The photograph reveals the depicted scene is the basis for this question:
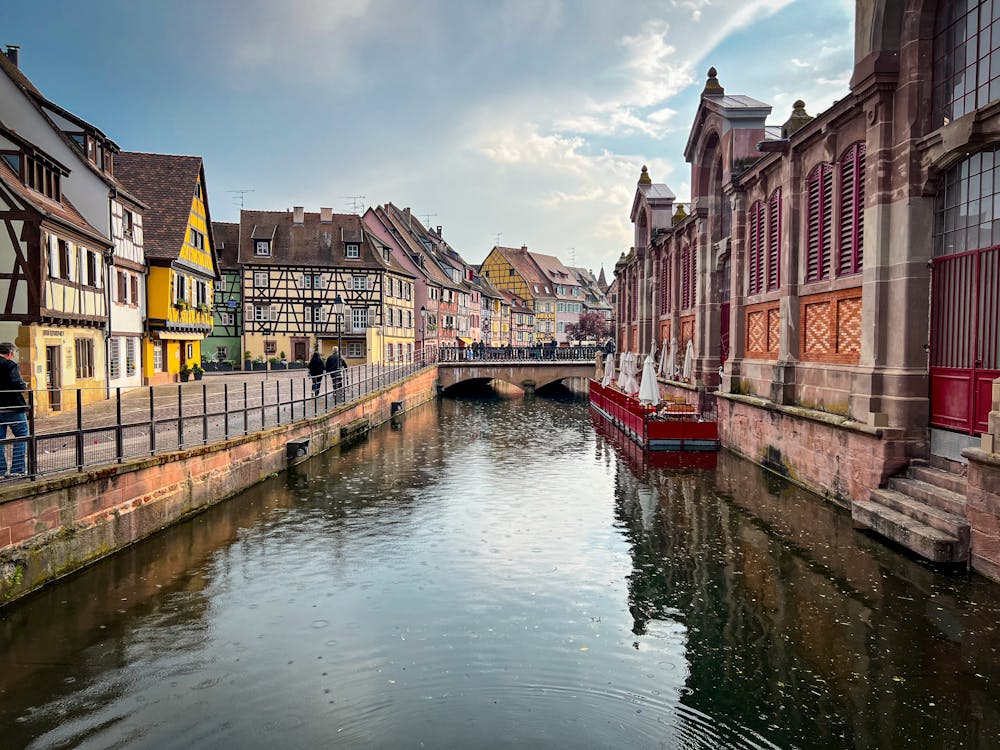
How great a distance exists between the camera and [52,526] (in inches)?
403

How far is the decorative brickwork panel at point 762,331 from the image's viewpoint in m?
20.5

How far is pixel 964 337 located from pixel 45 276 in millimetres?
22062

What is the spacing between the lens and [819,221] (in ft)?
58.2

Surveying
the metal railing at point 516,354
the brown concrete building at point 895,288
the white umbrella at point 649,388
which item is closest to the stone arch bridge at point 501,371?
the metal railing at point 516,354

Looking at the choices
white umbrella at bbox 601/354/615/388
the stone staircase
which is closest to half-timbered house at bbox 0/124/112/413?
the stone staircase

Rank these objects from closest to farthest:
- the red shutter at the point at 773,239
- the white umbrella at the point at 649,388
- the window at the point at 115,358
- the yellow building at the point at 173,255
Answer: the red shutter at the point at 773,239
the white umbrella at the point at 649,388
the window at the point at 115,358
the yellow building at the point at 173,255

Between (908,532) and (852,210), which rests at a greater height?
(852,210)

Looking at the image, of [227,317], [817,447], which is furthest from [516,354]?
[817,447]

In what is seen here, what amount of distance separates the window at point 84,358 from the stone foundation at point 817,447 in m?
21.0

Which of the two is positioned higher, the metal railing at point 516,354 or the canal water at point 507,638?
the metal railing at point 516,354

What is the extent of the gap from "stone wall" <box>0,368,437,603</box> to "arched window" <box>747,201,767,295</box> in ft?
49.7

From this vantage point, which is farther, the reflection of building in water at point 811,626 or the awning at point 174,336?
the awning at point 174,336

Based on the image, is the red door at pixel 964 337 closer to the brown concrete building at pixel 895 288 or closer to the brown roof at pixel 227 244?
the brown concrete building at pixel 895 288

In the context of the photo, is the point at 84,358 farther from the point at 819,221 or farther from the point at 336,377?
the point at 819,221
